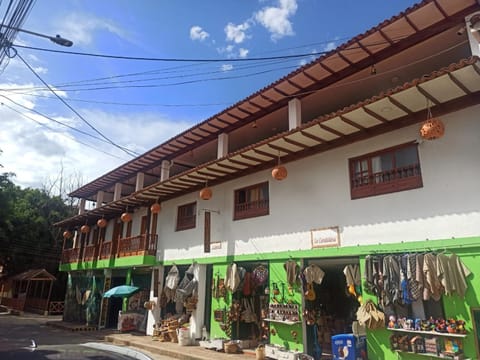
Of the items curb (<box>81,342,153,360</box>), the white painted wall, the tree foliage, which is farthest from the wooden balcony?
the tree foliage

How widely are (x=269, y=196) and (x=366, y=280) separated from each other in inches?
162

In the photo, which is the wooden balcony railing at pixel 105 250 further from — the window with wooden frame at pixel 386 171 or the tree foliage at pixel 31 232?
the window with wooden frame at pixel 386 171

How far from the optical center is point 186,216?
14.6 meters

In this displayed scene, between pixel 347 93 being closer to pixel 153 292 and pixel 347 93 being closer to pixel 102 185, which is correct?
pixel 153 292

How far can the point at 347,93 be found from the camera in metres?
10.2

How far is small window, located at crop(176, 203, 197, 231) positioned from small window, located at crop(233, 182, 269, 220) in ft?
8.19

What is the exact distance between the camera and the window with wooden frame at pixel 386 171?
8.02m

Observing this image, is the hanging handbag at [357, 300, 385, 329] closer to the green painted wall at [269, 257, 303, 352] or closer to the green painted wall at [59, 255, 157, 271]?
the green painted wall at [269, 257, 303, 352]

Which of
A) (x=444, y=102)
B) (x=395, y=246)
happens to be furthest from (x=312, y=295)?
(x=444, y=102)

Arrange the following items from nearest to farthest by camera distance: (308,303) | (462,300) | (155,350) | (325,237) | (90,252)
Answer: (462,300), (325,237), (308,303), (155,350), (90,252)

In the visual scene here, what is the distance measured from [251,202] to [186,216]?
12.8 ft

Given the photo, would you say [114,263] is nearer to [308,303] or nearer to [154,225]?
[154,225]

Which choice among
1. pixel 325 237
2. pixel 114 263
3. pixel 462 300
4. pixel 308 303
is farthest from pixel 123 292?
pixel 462 300

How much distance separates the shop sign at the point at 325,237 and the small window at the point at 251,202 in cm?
206
